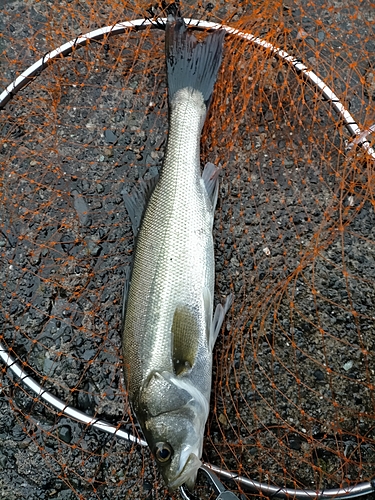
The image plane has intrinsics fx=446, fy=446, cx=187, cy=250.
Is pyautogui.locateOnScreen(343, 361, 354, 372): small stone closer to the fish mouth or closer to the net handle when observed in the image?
the net handle

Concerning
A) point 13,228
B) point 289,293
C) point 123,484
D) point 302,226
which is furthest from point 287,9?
point 123,484

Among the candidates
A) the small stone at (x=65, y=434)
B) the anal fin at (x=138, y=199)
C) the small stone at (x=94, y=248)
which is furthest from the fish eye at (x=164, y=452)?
the small stone at (x=94, y=248)

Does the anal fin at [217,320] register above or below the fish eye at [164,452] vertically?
above

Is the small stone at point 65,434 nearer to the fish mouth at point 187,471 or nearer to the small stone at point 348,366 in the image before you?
the fish mouth at point 187,471

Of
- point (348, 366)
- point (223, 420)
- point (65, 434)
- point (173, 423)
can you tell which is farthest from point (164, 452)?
point (348, 366)

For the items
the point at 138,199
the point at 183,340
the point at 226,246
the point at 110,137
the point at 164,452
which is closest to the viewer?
the point at 164,452

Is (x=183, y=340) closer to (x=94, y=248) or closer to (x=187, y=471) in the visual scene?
(x=187, y=471)
